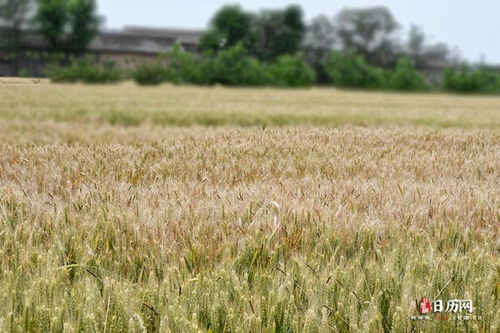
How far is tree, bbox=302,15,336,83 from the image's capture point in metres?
65.1

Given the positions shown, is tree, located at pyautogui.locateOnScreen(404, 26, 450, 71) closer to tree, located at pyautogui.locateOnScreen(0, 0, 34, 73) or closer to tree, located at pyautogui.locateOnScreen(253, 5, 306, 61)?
tree, located at pyautogui.locateOnScreen(253, 5, 306, 61)

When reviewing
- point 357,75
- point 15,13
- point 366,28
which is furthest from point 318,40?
point 15,13

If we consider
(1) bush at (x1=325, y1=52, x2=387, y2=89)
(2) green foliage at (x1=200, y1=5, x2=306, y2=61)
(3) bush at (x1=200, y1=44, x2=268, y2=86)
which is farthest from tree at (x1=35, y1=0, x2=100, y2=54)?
(1) bush at (x1=325, y1=52, x2=387, y2=89)

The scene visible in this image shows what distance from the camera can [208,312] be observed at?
4.33 feet

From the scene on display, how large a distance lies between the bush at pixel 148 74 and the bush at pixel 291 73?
1292 cm

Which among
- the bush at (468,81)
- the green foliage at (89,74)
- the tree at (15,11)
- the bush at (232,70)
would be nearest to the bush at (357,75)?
the bush at (468,81)

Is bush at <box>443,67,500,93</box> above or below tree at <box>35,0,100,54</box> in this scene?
below

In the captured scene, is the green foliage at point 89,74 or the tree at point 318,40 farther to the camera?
the tree at point 318,40

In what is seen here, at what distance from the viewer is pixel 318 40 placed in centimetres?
7238

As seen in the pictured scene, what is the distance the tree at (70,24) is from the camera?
5178 cm

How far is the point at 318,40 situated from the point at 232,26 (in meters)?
19.7

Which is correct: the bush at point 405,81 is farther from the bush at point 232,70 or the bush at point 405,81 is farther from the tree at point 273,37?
the tree at point 273,37

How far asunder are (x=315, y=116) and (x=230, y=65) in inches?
1274

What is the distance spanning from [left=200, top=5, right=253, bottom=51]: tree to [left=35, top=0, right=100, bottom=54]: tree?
11.7 metres
